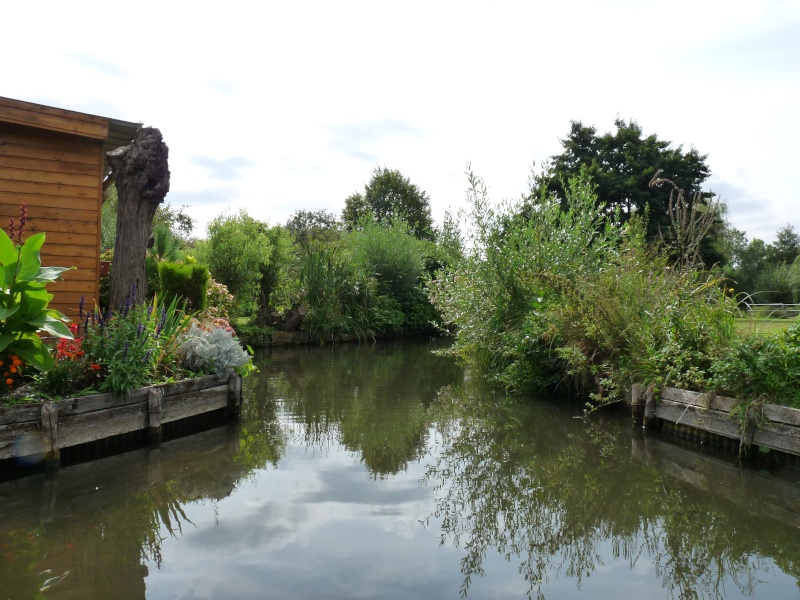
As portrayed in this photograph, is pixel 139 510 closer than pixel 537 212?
Yes

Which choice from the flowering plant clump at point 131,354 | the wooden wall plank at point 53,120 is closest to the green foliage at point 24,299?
the flowering plant clump at point 131,354

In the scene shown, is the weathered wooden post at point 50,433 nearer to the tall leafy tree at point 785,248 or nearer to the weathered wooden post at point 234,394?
the weathered wooden post at point 234,394

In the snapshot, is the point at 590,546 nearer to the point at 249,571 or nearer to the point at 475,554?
the point at 475,554

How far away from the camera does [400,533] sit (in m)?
4.56

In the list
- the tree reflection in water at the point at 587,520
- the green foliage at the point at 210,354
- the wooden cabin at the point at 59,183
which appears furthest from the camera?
the wooden cabin at the point at 59,183

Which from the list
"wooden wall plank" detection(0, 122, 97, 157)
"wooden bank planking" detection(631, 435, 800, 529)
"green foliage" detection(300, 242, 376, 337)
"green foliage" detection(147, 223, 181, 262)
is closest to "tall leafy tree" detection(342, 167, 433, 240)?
"green foliage" detection(300, 242, 376, 337)

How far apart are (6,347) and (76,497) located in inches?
63.3

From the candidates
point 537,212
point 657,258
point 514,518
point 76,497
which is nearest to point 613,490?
point 514,518

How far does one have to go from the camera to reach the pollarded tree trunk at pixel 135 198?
890 cm

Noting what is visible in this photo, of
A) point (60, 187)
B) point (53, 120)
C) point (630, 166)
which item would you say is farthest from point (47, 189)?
point (630, 166)

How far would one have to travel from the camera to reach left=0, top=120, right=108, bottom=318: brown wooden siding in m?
9.09

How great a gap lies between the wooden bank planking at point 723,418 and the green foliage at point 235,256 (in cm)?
1568

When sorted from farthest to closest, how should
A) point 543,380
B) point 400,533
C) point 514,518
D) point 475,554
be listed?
1. point 543,380
2. point 514,518
3. point 400,533
4. point 475,554

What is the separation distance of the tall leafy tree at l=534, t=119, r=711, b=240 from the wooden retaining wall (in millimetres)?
24718
